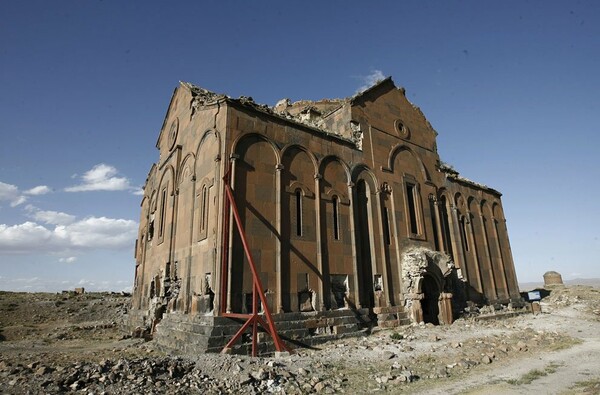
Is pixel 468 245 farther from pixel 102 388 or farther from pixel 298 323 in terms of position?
pixel 102 388

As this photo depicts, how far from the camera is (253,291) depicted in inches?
384

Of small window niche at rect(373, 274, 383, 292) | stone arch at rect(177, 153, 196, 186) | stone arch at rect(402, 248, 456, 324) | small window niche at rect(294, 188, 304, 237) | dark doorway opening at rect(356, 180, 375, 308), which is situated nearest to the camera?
small window niche at rect(294, 188, 304, 237)

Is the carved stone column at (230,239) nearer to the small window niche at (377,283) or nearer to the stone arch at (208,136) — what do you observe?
the stone arch at (208,136)

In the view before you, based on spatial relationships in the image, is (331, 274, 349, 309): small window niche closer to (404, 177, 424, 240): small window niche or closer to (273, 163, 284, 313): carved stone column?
(273, 163, 284, 313): carved stone column

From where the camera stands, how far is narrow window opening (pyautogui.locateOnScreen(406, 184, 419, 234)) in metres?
16.7

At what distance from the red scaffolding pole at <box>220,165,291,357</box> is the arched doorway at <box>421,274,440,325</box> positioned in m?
8.22

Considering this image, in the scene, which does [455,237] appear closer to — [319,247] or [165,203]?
[319,247]

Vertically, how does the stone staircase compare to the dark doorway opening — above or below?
below

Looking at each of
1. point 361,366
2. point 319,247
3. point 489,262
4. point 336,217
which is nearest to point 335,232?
point 336,217

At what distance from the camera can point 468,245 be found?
19656 millimetres

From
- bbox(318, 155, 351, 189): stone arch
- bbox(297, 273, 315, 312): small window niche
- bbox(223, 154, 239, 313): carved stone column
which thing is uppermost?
bbox(318, 155, 351, 189): stone arch

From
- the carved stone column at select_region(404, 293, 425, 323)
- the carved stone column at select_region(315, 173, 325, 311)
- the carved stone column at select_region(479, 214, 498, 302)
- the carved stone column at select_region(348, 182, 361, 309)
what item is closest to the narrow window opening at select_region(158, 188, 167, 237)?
the carved stone column at select_region(315, 173, 325, 311)

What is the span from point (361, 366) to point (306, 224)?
523 cm

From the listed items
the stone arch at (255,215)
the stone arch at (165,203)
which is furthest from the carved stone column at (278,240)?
the stone arch at (165,203)
